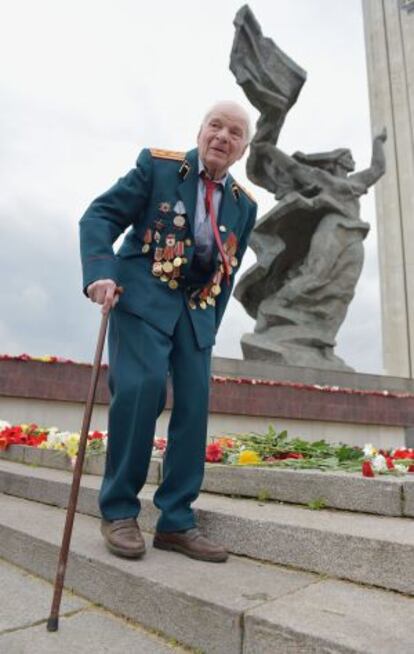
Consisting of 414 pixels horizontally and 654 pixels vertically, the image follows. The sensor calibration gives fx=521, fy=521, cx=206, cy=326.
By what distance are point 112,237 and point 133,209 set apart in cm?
15

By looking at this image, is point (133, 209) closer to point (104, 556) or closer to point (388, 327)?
point (104, 556)

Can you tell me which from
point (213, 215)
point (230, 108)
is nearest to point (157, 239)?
point (213, 215)

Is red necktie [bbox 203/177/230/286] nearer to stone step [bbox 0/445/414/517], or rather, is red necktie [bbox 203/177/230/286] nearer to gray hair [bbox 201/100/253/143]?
gray hair [bbox 201/100/253/143]

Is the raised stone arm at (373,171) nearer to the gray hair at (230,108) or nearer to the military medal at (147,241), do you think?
the gray hair at (230,108)

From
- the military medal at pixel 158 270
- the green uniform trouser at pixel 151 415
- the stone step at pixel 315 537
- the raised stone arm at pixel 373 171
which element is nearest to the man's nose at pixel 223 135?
the military medal at pixel 158 270

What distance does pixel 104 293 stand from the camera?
1.89 meters

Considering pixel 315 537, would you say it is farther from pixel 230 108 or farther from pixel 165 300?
pixel 230 108

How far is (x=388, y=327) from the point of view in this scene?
2034 cm

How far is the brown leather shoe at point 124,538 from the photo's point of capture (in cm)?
181

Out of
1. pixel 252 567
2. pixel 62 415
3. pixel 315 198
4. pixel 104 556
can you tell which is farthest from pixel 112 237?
pixel 315 198

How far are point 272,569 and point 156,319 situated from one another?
3.24ft

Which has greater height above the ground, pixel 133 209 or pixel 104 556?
pixel 133 209

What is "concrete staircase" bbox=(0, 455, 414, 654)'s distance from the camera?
1.33 metres

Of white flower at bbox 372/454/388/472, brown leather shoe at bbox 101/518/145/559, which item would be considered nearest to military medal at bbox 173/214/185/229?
brown leather shoe at bbox 101/518/145/559
